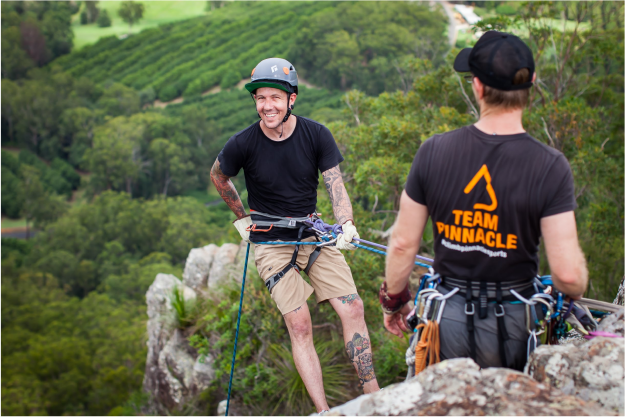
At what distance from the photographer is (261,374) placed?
621 cm

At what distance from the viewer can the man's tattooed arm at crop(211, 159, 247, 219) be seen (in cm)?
421

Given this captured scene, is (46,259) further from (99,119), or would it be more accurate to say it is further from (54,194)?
(99,119)

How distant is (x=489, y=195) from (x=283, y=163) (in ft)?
6.58

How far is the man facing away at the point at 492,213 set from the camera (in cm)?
205

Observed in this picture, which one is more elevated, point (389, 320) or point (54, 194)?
point (389, 320)

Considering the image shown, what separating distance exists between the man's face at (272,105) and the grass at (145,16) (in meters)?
126

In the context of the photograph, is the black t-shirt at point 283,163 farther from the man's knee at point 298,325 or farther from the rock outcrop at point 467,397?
the rock outcrop at point 467,397

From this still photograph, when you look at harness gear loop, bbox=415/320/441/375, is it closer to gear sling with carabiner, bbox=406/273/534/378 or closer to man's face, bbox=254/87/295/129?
gear sling with carabiner, bbox=406/273/534/378

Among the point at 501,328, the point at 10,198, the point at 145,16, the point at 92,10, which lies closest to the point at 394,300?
the point at 501,328

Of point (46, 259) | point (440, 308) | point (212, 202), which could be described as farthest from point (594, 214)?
point (212, 202)

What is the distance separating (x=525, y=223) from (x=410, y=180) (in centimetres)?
50

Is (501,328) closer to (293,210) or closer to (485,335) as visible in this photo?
(485,335)

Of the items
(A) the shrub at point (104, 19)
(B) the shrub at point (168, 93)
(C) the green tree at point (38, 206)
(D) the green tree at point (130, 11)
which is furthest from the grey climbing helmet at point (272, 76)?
(A) the shrub at point (104, 19)

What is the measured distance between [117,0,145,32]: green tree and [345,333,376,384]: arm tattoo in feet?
416
